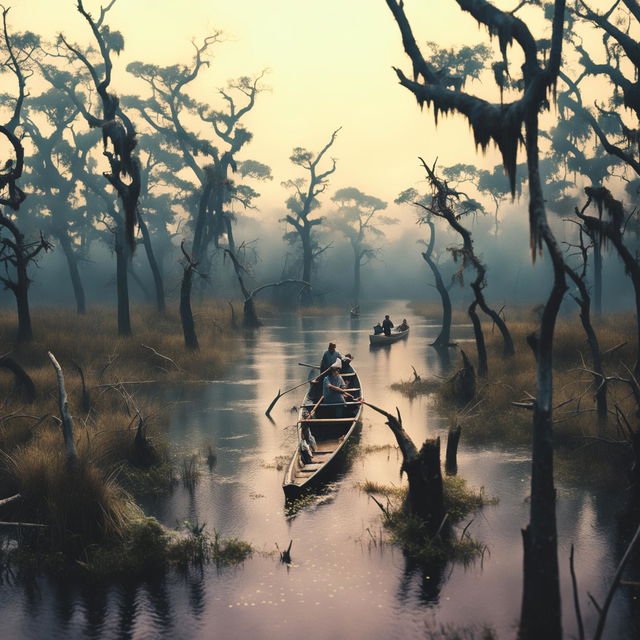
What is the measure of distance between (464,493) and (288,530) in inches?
138

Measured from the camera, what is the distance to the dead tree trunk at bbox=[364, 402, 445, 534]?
10.9m

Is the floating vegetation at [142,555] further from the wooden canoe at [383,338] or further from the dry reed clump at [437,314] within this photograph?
the dry reed clump at [437,314]

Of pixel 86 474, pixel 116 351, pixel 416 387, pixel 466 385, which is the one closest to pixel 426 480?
pixel 86 474

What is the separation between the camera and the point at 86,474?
11.2m

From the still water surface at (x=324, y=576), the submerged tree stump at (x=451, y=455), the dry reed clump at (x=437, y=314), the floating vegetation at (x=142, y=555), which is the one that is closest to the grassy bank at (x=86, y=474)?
the floating vegetation at (x=142, y=555)

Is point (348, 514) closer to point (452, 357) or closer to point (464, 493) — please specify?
point (464, 493)

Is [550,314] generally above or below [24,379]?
above

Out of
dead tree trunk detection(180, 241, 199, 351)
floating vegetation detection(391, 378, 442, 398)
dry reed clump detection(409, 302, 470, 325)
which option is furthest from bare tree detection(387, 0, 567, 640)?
dry reed clump detection(409, 302, 470, 325)

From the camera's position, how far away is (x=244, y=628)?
886 centimetres

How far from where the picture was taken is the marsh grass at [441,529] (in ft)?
34.8

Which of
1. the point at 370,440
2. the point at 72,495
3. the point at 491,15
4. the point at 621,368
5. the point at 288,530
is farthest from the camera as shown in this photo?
the point at 621,368

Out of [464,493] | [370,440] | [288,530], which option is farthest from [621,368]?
[288,530]

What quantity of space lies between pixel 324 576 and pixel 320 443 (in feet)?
20.6

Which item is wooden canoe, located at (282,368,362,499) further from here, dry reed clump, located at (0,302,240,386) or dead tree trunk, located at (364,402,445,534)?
dry reed clump, located at (0,302,240,386)
